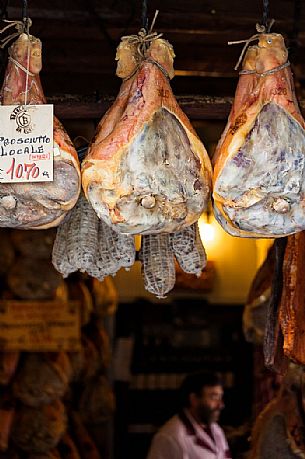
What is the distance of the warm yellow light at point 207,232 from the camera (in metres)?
8.68

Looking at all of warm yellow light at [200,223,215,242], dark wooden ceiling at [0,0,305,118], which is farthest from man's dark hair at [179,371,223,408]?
warm yellow light at [200,223,215,242]

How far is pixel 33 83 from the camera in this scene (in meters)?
2.80

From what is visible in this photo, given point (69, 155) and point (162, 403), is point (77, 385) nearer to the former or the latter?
point (162, 403)

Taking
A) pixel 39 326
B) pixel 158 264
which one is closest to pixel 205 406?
pixel 39 326

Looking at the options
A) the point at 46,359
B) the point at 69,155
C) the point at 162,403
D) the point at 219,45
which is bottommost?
the point at 162,403

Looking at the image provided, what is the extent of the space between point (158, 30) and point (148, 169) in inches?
93.6

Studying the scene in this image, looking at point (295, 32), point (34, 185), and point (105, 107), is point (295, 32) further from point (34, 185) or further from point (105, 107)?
point (34, 185)

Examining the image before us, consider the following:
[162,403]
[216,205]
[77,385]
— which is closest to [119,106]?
[216,205]

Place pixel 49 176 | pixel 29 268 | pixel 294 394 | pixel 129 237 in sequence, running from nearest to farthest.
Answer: pixel 49 176 → pixel 129 237 → pixel 294 394 → pixel 29 268

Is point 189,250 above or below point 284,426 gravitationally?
above

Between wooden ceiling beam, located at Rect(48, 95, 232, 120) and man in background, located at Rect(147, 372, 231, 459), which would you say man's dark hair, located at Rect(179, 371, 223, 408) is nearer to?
man in background, located at Rect(147, 372, 231, 459)

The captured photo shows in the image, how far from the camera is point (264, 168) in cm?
259

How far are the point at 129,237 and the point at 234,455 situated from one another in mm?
3358

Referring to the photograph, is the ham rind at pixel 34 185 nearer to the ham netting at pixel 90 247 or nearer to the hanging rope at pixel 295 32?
the ham netting at pixel 90 247
